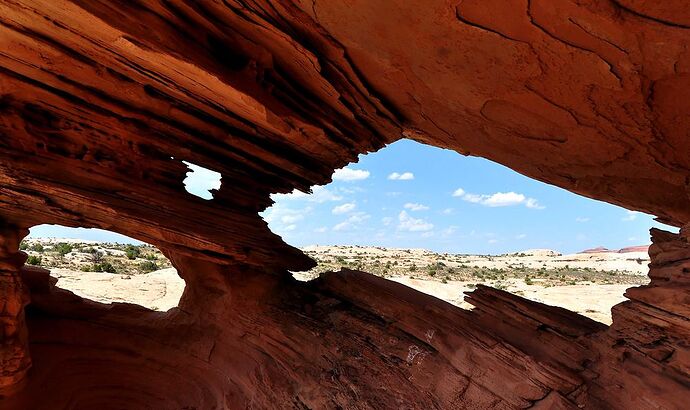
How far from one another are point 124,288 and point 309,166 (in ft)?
60.3

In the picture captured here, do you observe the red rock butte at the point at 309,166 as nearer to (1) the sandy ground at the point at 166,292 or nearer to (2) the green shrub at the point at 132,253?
(1) the sandy ground at the point at 166,292

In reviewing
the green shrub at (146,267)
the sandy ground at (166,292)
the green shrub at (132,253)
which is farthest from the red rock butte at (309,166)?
the green shrub at (132,253)

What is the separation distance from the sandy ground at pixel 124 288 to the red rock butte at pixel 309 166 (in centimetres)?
1061

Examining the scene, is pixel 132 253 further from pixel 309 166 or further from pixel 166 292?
pixel 309 166

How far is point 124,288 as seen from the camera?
77.4ft

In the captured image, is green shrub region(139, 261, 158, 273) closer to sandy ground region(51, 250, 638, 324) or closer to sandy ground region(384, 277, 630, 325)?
sandy ground region(51, 250, 638, 324)

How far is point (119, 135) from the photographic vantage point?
337 inches

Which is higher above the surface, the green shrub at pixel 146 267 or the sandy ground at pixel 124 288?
the green shrub at pixel 146 267

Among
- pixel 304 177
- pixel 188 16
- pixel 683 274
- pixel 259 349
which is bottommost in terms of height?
pixel 259 349

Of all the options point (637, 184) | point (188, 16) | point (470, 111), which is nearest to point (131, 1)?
point (188, 16)

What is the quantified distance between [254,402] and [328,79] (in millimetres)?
7258

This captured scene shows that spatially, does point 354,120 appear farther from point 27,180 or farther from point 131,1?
point 27,180

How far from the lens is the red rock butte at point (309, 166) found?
569 cm

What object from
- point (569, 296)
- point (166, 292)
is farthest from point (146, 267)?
point (569, 296)
